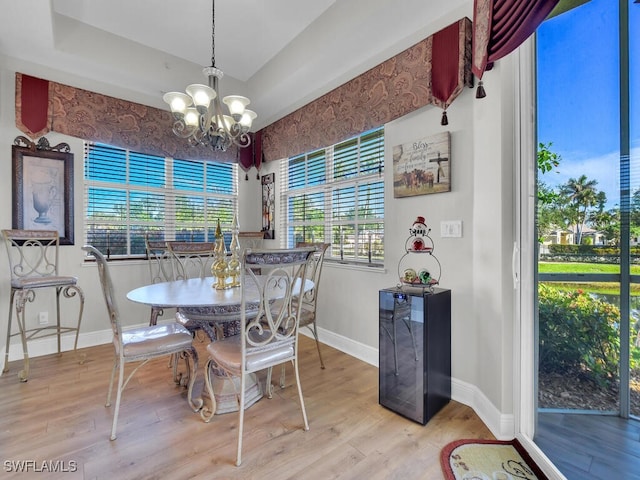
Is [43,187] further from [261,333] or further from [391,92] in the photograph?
[391,92]

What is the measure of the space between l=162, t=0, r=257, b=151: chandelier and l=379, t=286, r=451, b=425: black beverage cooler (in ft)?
5.45

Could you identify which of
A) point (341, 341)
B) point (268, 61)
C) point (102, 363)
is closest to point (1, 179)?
point (102, 363)

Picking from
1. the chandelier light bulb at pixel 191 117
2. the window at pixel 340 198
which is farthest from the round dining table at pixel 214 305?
the chandelier light bulb at pixel 191 117

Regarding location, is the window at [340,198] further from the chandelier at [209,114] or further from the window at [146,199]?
the chandelier at [209,114]

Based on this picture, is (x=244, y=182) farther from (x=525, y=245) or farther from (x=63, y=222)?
(x=525, y=245)

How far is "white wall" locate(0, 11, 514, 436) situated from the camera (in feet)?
5.59

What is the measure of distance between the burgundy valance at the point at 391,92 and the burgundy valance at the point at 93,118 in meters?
1.44

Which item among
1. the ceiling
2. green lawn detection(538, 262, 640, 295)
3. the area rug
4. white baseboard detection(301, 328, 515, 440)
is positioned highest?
the ceiling

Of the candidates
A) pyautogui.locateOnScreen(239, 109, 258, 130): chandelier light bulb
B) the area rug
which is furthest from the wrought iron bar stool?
the area rug

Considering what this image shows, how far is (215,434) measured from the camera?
5.65 ft

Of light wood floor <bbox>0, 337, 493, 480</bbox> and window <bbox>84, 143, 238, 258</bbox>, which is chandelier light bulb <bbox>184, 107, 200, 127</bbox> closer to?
window <bbox>84, 143, 238, 258</bbox>

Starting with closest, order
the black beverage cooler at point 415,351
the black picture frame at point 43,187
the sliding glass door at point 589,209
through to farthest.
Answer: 1. the sliding glass door at point 589,209
2. the black beverage cooler at point 415,351
3. the black picture frame at point 43,187

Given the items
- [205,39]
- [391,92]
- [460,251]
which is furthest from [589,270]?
[205,39]

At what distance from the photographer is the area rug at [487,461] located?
1.41m
